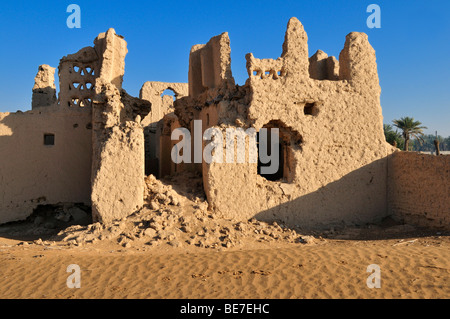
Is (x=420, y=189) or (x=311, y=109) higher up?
(x=311, y=109)

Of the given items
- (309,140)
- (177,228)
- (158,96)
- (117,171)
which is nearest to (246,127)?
(309,140)

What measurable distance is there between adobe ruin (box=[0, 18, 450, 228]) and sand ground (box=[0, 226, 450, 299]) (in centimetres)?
157

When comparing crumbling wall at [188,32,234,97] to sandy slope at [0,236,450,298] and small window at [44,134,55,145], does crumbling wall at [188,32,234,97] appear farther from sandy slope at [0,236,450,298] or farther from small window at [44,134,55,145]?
sandy slope at [0,236,450,298]

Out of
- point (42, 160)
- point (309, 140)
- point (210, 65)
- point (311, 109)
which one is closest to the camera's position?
point (309, 140)

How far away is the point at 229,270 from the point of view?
5312 millimetres

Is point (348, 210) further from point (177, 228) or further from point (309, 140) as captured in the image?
point (177, 228)

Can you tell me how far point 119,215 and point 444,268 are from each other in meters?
5.93

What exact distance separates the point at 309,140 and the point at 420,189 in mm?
2739

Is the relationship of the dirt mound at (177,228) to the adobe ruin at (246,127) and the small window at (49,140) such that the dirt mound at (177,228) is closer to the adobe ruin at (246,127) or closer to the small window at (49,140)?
the adobe ruin at (246,127)

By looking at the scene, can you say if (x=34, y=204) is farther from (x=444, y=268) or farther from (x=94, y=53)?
(x=444, y=268)

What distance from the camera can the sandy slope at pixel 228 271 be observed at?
4.68m

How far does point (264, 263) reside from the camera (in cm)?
555
